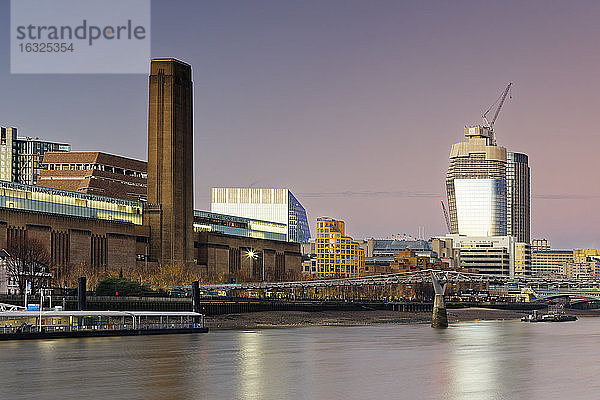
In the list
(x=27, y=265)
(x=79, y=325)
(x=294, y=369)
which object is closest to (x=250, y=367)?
(x=294, y=369)

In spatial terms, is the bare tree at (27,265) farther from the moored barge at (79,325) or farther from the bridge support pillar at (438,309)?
the bridge support pillar at (438,309)

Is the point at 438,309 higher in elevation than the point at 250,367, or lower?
lower

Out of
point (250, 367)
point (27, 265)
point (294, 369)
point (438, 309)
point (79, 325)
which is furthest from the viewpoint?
point (438, 309)

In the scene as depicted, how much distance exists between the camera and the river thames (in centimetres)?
6756

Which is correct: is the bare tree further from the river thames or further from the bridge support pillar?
the bridge support pillar

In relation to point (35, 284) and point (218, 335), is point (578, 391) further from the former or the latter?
point (35, 284)

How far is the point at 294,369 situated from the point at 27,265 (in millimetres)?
108147

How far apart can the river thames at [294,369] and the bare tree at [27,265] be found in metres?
55.4

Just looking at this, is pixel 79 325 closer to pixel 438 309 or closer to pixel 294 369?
pixel 294 369

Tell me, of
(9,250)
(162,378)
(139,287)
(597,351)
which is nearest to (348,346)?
(597,351)

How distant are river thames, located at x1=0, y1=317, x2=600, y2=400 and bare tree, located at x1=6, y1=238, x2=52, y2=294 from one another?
55356mm

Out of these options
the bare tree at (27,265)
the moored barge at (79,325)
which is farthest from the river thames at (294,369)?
the bare tree at (27,265)

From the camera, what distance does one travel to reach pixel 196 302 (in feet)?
545

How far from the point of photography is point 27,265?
181250 mm
